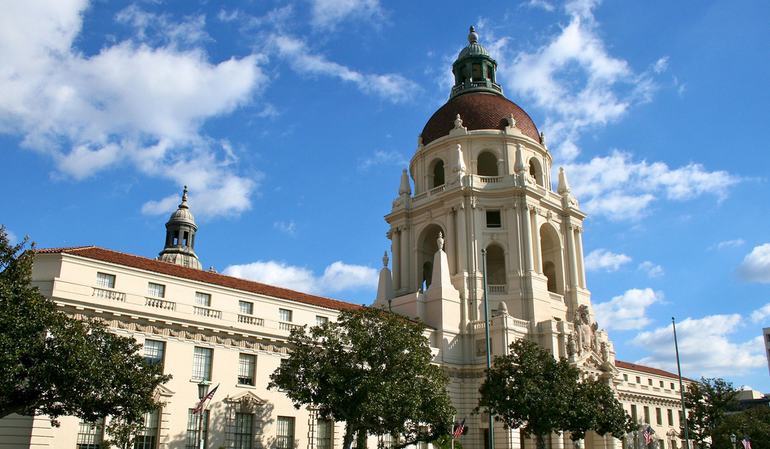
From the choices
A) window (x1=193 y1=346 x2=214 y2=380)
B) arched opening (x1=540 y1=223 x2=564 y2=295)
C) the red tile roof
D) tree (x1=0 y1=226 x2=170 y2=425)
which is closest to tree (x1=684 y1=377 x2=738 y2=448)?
arched opening (x1=540 y1=223 x2=564 y2=295)

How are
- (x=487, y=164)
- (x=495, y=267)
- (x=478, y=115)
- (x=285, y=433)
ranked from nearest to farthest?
1. (x=285, y=433)
2. (x=495, y=267)
3. (x=478, y=115)
4. (x=487, y=164)

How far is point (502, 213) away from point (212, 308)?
102 ft

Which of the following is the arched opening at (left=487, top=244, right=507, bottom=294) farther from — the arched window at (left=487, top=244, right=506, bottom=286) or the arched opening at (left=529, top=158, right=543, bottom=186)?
the arched opening at (left=529, top=158, right=543, bottom=186)

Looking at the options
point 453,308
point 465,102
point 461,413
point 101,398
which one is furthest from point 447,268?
point 101,398

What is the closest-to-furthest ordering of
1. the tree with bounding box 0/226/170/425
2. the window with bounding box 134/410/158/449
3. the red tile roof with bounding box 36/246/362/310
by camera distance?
1. the tree with bounding box 0/226/170/425
2. the window with bounding box 134/410/158/449
3. the red tile roof with bounding box 36/246/362/310

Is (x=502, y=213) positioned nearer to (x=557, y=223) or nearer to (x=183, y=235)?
(x=557, y=223)

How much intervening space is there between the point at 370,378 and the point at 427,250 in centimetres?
3348

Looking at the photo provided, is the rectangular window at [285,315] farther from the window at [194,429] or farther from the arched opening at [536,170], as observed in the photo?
the arched opening at [536,170]

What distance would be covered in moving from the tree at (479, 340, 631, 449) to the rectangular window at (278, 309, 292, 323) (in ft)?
45.3

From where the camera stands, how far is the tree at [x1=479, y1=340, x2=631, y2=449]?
44.1m

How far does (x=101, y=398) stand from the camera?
95.2ft

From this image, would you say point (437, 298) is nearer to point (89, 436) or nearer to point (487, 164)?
point (487, 164)

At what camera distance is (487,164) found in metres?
72.1

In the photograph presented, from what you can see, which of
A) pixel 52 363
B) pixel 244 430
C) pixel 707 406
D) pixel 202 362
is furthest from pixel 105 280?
pixel 707 406
